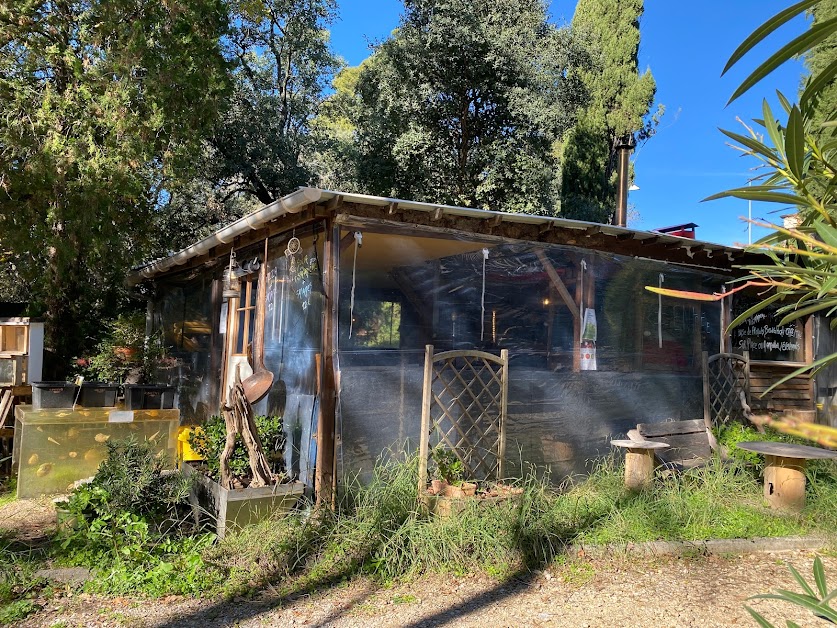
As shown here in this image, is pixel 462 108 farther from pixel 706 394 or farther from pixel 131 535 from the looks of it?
pixel 131 535

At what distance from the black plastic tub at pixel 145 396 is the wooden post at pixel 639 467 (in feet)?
15.3

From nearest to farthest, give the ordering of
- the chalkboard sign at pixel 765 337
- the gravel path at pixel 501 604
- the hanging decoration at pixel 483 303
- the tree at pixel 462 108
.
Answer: the gravel path at pixel 501 604 → the hanging decoration at pixel 483 303 → the chalkboard sign at pixel 765 337 → the tree at pixel 462 108

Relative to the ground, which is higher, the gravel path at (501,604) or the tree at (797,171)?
the tree at (797,171)

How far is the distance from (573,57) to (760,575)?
42.8ft

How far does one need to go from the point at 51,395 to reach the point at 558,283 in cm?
502

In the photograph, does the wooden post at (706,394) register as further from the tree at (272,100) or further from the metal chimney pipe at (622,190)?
the tree at (272,100)

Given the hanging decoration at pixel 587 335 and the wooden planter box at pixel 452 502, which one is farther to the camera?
the hanging decoration at pixel 587 335

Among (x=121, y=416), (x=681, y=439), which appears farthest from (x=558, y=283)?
(x=121, y=416)

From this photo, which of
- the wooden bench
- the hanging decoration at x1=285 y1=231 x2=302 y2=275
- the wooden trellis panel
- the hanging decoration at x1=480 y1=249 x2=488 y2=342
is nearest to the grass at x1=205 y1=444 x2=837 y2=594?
the wooden trellis panel

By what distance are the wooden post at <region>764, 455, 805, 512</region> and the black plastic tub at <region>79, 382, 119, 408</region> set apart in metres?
6.33

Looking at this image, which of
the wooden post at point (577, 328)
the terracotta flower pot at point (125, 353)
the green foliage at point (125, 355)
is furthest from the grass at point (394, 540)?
the terracotta flower pot at point (125, 353)

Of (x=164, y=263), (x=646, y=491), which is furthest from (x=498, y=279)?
(x=164, y=263)

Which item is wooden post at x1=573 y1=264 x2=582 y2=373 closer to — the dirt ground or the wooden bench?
the wooden bench

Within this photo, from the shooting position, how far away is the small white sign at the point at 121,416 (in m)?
6.12
